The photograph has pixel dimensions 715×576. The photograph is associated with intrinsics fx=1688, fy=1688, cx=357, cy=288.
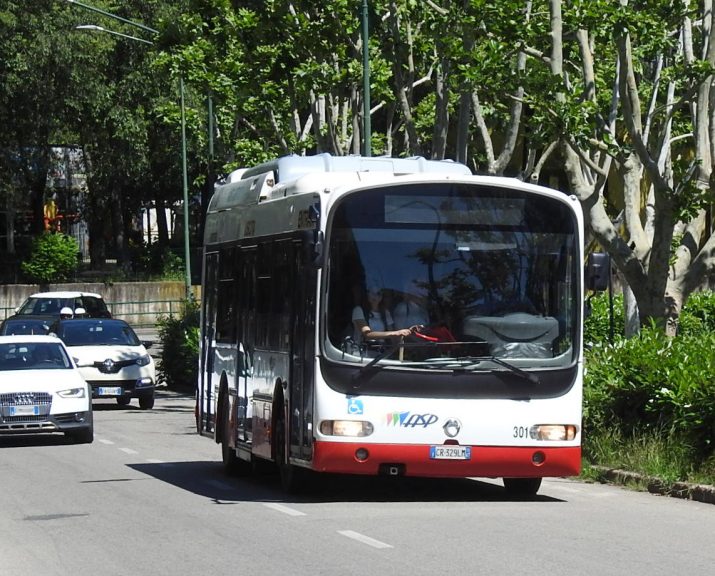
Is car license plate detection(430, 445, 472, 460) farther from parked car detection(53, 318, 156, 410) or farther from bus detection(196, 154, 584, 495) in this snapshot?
parked car detection(53, 318, 156, 410)

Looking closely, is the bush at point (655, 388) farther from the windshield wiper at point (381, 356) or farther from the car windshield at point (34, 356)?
the car windshield at point (34, 356)

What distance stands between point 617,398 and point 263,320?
399 cm

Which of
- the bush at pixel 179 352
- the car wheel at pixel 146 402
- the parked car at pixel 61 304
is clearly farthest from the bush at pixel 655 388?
the parked car at pixel 61 304

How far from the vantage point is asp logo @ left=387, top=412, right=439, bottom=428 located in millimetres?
14094

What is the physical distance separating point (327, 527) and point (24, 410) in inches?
413

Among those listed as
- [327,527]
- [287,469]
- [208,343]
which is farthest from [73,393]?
[327,527]

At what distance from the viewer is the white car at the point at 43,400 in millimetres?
22297

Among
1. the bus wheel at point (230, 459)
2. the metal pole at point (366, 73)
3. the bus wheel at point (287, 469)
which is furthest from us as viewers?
the metal pole at point (366, 73)

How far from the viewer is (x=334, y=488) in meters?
16.2

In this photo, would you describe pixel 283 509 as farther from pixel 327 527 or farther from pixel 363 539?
pixel 363 539

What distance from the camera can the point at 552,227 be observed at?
1467cm

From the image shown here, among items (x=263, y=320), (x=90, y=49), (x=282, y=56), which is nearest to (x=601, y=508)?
(x=263, y=320)

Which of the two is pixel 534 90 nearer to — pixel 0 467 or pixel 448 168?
pixel 448 168

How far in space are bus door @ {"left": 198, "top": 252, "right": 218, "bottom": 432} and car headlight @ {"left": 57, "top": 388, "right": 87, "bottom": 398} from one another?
12.5 feet
